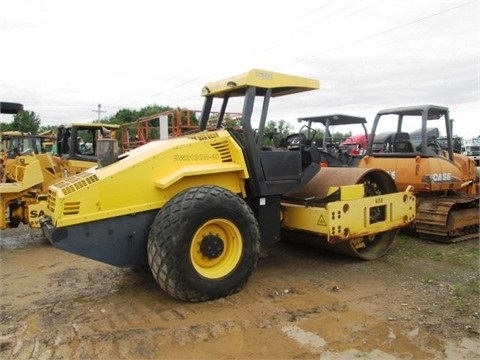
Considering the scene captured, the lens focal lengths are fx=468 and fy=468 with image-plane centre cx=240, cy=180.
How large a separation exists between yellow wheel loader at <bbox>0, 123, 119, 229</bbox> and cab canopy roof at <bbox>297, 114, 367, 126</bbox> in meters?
5.55

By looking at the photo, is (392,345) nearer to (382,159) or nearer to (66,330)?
(66,330)

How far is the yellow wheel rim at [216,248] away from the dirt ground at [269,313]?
0.33 meters

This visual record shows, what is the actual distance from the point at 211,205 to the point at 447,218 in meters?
4.43

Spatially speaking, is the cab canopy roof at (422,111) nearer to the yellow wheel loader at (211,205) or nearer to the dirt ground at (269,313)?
the yellow wheel loader at (211,205)

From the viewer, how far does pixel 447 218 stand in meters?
7.31

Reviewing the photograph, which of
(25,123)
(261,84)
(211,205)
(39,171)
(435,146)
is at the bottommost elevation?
(211,205)

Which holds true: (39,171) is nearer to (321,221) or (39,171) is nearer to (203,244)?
(203,244)

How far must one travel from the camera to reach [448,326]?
13.5 feet

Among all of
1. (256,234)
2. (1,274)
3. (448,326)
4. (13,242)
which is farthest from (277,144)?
(13,242)

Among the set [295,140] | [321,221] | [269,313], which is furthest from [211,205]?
[295,140]

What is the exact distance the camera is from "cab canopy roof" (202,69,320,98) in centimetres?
543

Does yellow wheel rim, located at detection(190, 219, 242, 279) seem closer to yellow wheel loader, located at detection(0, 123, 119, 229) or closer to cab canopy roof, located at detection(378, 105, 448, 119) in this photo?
yellow wheel loader, located at detection(0, 123, 119, 229)

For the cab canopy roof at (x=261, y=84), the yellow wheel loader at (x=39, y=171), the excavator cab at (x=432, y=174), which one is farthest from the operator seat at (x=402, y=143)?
the yellow wheel loader at (x=39, y=171)

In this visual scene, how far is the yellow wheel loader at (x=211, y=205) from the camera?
4.47 meters
